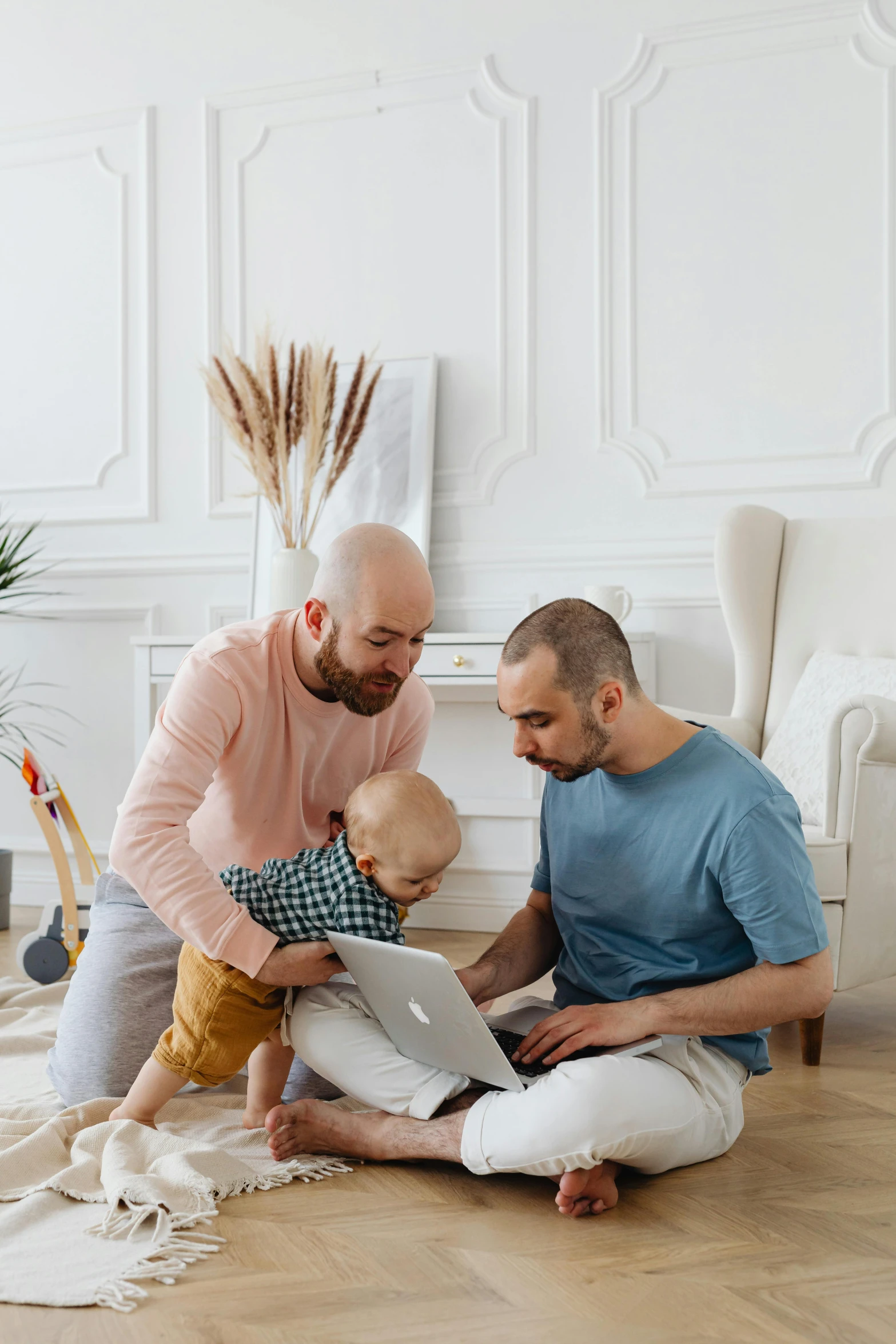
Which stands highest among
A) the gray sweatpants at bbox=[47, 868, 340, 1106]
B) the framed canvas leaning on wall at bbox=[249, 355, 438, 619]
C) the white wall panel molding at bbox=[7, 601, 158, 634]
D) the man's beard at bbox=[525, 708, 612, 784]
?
the framed canvas leaning on wall at bbox=[249, 355, 438, 619]

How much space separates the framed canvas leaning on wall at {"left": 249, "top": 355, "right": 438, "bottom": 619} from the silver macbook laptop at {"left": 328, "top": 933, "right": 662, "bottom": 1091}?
2193mm

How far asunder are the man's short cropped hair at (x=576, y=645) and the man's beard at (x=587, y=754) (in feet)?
0.09

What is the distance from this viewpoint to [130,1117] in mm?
1805

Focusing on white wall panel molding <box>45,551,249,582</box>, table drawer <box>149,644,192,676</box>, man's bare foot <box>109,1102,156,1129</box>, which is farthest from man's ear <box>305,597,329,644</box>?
white wall panel molding <box>45,551,249,582</box>

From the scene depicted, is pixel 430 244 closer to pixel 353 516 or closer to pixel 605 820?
pixel 353 516

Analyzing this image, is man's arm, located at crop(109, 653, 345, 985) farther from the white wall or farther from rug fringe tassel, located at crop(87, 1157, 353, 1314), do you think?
the white wall

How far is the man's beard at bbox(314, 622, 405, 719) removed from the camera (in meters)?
1.82

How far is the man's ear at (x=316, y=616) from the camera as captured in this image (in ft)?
6.07

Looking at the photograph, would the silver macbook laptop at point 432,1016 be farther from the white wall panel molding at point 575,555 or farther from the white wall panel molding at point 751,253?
the white wall panel molding at point 751,253

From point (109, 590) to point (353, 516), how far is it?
0.99m

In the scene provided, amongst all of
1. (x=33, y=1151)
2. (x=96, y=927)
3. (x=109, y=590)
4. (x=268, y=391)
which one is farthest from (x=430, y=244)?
(x=33, y=1151)

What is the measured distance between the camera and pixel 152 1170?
1.64 meters

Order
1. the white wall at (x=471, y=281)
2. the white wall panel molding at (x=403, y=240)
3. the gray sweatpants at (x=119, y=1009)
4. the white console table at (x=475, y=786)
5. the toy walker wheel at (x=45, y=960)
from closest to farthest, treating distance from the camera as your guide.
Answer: the gray sweatpants at (x=119, y=1009) < the toy walker wheel at (x=45, y=960) < the white wall at (x=471, y=281) < the white console table at (x=475, y=786) < the white wall panel molding at (x=403, y=240)

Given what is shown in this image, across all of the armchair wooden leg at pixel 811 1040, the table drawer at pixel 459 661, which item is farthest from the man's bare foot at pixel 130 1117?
the table drawer at pixel 459 661
